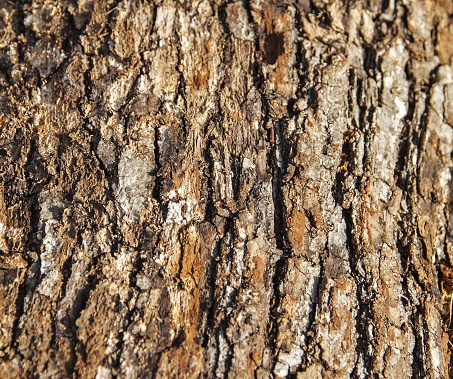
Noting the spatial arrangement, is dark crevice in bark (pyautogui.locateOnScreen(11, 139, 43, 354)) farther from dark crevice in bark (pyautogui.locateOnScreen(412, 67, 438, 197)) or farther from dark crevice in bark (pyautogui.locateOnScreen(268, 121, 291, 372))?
dark crevice in bark (pyautogui.locateOnScreen(412, 67, 438, 197))

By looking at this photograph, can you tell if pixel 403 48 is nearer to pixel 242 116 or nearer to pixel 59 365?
pixel 242 116

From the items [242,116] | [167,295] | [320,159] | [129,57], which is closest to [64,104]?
[129,57]

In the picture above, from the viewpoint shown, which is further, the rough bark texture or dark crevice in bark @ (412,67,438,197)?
dark crevice in bark @ (412,67,438,197)

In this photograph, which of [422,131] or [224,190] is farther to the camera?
[422,131]

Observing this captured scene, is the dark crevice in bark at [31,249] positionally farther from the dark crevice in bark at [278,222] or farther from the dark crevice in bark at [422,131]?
the dark crevice in bark at [422,131]

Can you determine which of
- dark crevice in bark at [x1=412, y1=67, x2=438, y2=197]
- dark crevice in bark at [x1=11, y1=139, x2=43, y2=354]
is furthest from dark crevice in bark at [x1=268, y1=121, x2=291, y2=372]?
dark crevice in bark at [x1=11, y1=139, x2=43, y2=354]

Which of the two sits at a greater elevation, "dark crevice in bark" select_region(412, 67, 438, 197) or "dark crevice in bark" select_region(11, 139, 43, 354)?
"dark crevice in bark" select_region(412, 67, 438, 197)

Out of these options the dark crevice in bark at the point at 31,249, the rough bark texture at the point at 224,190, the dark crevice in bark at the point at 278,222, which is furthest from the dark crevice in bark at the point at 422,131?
the dark crevice in bark at the point at 31,249

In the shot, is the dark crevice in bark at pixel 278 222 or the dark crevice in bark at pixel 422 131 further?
the dark crevice in bark at pixel 422 131

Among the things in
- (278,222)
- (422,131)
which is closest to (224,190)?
(278,222)

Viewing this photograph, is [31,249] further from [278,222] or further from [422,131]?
[422,131]
